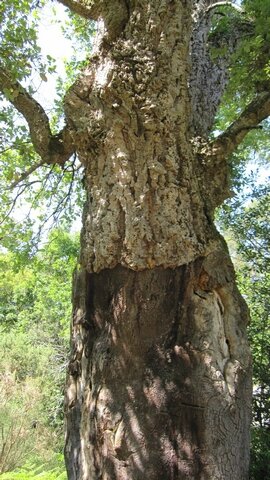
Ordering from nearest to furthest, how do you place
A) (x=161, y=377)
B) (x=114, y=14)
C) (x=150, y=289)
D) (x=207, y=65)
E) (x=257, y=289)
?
1. (x=161, y=377)
2. (x=150, y=289)
3. (x=114, y=14)
4. (x=207, y=65)
5. (x=257, y=289)

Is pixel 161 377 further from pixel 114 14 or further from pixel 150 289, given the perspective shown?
pixel 114 14

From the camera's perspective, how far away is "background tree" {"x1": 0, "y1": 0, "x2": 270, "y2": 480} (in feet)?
8.46

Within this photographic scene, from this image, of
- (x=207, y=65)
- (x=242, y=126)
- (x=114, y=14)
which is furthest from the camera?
(x=207, y=65)

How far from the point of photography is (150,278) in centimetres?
285

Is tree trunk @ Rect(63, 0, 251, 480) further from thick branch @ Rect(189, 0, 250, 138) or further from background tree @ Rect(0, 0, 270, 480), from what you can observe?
thick branch @ Rect(189, 0, 250, 138)

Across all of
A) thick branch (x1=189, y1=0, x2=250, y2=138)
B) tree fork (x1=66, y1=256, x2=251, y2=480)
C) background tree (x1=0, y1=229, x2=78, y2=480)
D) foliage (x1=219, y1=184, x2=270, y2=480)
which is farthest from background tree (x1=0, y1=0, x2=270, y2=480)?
foliage (x1=219, y1=184, x2=270, y2=480)

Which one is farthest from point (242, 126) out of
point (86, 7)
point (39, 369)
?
point (39, 369)

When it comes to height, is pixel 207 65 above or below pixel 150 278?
above

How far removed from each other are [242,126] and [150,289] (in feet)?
5.73

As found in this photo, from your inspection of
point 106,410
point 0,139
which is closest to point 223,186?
point 106,410

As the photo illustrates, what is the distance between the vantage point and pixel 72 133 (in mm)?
3328

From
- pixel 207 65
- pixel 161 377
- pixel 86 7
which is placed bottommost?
pixel 161 377

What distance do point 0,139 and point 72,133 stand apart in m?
1.32

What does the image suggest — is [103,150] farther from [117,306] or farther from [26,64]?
[26,64]
